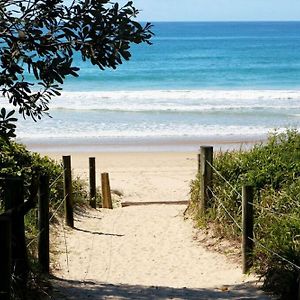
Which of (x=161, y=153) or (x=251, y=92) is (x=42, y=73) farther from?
(x=251, y=92)

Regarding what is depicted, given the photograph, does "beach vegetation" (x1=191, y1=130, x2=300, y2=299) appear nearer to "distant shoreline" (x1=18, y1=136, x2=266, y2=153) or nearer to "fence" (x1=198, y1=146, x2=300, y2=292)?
"fence" (x1=198, y1=146, x2=300, y2=292)

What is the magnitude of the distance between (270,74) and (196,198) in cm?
4419

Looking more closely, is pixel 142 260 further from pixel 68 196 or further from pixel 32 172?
pixel 32 172

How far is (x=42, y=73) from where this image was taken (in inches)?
221

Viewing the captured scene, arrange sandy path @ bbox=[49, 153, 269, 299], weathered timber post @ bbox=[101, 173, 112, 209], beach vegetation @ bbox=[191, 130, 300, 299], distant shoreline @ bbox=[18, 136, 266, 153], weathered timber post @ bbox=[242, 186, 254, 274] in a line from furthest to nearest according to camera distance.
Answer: distant shoreline @ bbox=[18, 136, 266, 153] < weathered timber post @ bbox=[101, 173, 112, 209] < weathered timber post @ bbox=[242, 186, 254, 274] < sandy path @ bbox=[49, 153, 269, 299] < beach vegetation @ bbox=[191, 130, 300, 299]

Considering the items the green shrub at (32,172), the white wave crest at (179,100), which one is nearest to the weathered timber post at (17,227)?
the green shrub at (32,172)

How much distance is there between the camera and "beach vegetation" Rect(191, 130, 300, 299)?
786 centimetres

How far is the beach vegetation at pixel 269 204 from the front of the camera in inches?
309

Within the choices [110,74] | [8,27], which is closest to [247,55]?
[110,74]

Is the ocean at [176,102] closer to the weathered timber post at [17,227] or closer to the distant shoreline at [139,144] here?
the distant shoreline at [139,144]

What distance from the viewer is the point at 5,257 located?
5.35 metres

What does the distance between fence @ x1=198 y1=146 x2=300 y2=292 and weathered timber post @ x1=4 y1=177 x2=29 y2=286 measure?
247 centimetres

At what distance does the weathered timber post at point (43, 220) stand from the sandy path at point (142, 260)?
32 centimetres

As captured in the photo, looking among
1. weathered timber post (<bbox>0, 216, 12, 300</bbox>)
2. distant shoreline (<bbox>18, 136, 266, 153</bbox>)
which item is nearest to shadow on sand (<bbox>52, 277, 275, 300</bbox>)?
weathered timber post (<bbox>0, 216, 12, 300</bbox>)
